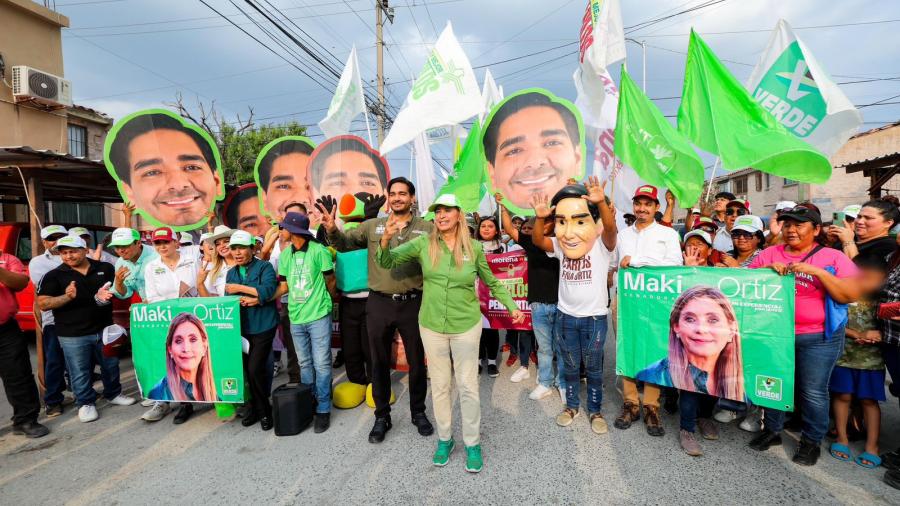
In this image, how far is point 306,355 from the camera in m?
4.19

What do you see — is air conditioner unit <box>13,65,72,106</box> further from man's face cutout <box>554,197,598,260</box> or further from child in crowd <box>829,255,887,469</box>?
child in crowd <box>829,255,887,469</box>

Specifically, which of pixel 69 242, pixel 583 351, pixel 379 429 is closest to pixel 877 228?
pixel 583 351

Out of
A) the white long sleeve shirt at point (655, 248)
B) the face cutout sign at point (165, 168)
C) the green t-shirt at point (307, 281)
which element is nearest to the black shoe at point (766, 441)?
the white long sleeve shirt at point (655, 248)

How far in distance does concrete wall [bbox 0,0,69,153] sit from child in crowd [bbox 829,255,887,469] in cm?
1921

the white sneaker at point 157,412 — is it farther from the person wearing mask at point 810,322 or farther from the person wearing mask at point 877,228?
the person wearing mask at point 877,228

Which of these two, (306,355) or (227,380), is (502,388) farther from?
(227,380)

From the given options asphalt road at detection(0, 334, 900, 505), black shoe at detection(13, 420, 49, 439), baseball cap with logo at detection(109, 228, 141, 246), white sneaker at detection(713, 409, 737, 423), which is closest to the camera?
asphalt road at detection(0, 334, 900, 505)

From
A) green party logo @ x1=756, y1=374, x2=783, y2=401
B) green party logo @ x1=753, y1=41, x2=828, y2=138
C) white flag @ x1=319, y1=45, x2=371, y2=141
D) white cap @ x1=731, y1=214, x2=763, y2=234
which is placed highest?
white flag @ x1=319, y1=45, x2=371, y2=141

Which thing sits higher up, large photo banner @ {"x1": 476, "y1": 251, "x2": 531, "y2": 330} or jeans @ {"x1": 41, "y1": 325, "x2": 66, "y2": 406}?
large photo banner @ {"x1": 476, "y1": 251, "x2": 531, "y2": 330}

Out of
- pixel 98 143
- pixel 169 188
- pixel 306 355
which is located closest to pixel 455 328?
pixel 306 355

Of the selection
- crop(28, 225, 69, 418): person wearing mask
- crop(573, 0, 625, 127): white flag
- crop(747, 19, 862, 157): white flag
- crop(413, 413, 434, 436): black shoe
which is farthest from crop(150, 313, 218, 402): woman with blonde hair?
crop(747, 19, 862, 157): white flag

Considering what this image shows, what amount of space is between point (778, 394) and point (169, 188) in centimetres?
682

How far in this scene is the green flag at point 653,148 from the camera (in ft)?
13.0

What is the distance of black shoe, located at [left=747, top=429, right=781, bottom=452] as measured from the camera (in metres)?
3.43
